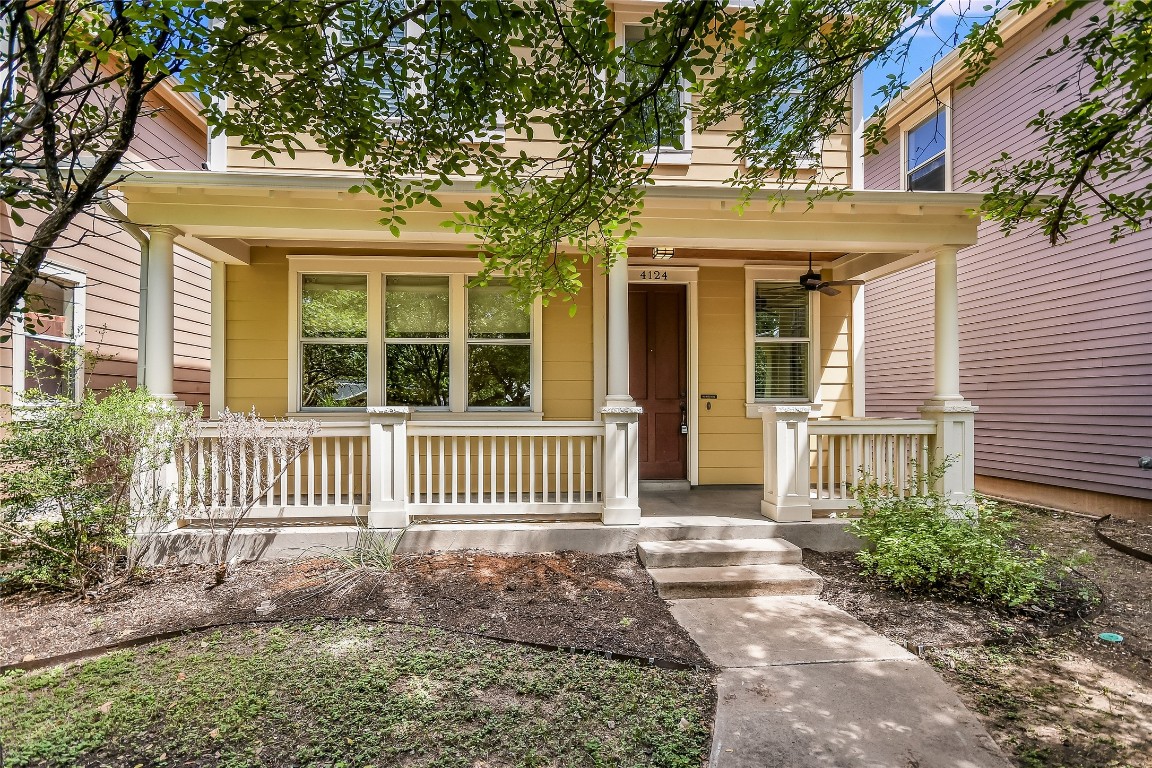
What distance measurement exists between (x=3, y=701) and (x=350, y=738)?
1699mm

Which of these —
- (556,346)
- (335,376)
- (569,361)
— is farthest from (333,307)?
(569,361)

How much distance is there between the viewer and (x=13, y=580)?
12.4 feet

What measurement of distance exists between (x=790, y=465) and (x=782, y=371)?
5.89 ft

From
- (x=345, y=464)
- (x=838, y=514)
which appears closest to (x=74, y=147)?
(x=345, y=464)

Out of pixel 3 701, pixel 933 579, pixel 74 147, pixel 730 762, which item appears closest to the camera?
pixel 730 762

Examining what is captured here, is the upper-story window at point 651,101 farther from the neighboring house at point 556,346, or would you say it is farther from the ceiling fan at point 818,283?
the ceiling fan at point 818,283

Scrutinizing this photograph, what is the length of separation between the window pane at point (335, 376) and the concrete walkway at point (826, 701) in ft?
12.6

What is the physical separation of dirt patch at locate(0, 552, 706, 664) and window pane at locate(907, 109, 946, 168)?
8667mm

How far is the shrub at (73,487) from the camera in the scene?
3.60 m

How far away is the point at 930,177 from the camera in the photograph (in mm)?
8961

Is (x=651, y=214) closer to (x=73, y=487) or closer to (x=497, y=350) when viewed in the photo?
(x=497, y=350)

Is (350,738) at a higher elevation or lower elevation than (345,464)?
lower

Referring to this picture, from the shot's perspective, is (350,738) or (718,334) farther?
(718,334)

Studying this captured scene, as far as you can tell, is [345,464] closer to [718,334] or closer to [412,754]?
[412,754]
